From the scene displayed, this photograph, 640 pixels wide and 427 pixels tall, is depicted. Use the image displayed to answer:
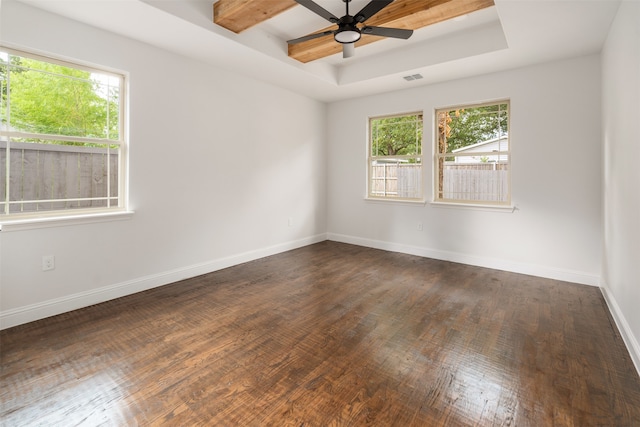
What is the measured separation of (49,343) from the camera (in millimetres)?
2383

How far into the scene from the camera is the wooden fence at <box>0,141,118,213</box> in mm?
2730

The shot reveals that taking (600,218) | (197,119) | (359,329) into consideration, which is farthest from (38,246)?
(600,218)

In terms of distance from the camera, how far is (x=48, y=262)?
282cm

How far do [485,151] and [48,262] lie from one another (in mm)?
5241

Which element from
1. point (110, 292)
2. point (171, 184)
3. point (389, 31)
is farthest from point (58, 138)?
point (389, 31)

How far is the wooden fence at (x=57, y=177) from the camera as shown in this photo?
8.96 feet

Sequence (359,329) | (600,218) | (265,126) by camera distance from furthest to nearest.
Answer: (265,126), (600,218), (359,329)

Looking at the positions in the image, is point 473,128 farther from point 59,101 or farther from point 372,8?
point 59,101

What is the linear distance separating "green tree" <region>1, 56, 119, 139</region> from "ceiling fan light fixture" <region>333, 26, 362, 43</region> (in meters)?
2.37

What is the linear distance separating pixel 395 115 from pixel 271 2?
3.09 m

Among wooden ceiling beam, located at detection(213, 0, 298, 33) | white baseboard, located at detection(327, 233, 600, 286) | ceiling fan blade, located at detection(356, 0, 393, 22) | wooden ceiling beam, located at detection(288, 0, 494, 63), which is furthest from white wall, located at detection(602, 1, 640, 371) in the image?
wooden ceiling beam, located at detection(213, 0, 298, 33)

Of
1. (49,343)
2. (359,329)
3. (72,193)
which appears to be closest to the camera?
(49,343)

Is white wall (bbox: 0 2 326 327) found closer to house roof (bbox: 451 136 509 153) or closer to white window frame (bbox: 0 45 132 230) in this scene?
white window frame (bbox: 0 45 132 230)

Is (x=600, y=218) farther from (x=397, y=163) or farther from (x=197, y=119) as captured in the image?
(x=197, y=119)
